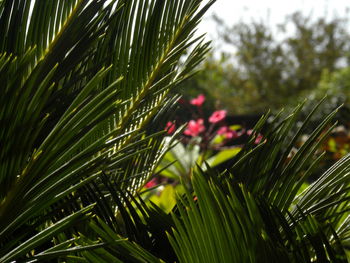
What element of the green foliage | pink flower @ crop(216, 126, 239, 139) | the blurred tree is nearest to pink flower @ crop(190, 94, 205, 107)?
pink flower @ crop(216, 126, 239, 139)

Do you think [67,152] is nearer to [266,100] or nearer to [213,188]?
[213,188]

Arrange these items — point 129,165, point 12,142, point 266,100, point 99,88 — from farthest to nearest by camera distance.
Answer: point 266,100 < point 129,165 < point 99,88 < point 12,142

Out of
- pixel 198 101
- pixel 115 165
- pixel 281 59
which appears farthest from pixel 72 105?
pixel 281 59

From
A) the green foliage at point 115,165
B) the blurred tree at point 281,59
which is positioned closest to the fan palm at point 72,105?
the green foliage at point 115,165

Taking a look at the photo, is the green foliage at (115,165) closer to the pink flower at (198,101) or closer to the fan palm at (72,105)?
the fan palm at (72,105)

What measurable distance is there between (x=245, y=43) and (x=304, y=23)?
2791mm

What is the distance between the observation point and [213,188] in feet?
2.58

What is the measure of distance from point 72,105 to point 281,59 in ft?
85.0

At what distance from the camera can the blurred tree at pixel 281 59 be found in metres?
25.5

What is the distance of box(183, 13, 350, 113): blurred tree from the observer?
83.5 feet

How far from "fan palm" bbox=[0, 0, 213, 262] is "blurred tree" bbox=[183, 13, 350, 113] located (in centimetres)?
2399

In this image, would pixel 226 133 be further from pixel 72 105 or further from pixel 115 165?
pixel 72 105

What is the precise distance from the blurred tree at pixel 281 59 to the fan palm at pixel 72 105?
78.7ft

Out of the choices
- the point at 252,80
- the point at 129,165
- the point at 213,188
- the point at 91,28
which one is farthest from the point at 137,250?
the point at 252,80
